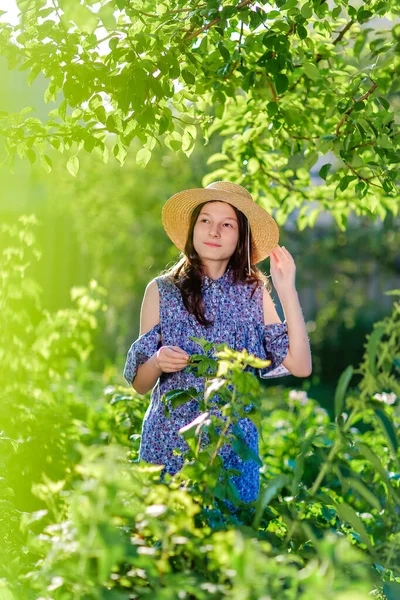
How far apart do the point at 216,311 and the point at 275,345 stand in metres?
0.23

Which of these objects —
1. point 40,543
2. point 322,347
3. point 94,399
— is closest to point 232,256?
point 40,543

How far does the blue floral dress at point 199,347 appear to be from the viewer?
8.09 feet

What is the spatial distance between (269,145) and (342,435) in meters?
2.19

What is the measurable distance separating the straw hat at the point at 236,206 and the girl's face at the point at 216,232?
0.12 feet

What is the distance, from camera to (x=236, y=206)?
263 cm

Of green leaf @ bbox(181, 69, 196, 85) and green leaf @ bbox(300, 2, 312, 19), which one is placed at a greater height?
green leaf @ bbox(300, 2, 312, 19)

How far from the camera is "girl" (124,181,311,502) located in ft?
7.98

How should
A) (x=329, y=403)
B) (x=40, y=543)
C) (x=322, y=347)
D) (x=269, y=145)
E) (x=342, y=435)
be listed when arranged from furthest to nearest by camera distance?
(x=322, y=347)
(x=329, y=403)
(x=269, y=145)
(x=342, y=435)
(x=40, y=543)

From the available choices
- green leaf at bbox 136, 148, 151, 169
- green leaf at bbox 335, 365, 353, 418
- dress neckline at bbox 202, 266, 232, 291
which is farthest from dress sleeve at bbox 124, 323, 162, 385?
green leaf at bbox 335, 365, 353, 418

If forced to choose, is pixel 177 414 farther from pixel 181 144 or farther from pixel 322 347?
pixel 322 347

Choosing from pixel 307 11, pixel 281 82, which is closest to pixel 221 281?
pixel 281 82

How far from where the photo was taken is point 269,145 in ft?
11.0

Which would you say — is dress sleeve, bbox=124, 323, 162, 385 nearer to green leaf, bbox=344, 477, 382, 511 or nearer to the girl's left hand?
the girl's left hand

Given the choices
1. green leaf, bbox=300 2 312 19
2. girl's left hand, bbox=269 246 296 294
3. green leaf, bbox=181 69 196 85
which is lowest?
girl's left hand, bbox=269 246 296 294
